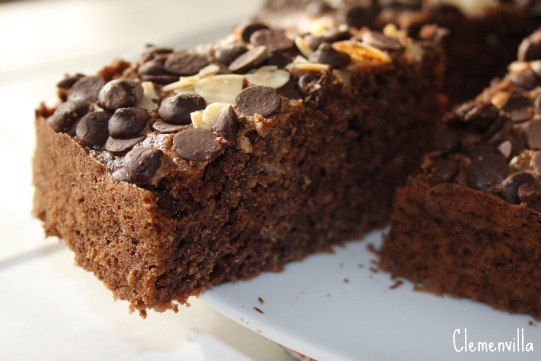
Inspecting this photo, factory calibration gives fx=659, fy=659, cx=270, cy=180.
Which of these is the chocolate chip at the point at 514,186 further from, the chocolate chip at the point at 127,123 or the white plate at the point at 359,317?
the chocolate chip at the point at 127,123

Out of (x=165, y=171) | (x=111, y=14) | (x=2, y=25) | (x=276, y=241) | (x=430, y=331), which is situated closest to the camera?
(x=165, y=171)

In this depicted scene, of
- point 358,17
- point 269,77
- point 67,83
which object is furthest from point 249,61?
point 358,17

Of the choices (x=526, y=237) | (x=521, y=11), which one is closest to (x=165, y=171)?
(x=526, y=237)

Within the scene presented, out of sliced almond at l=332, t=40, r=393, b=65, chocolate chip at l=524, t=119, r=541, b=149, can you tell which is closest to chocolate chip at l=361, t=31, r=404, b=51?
sliced almond at l=332, t=40, r=393, b=65

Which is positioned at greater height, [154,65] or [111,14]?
[154,65]

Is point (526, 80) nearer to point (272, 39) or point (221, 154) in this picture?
point (272, 39)

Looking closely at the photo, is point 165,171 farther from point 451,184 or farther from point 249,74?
point 451,184

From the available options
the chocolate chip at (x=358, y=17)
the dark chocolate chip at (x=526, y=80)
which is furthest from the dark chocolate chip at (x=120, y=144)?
the dark chocolate chip at (x=526, y=80)
